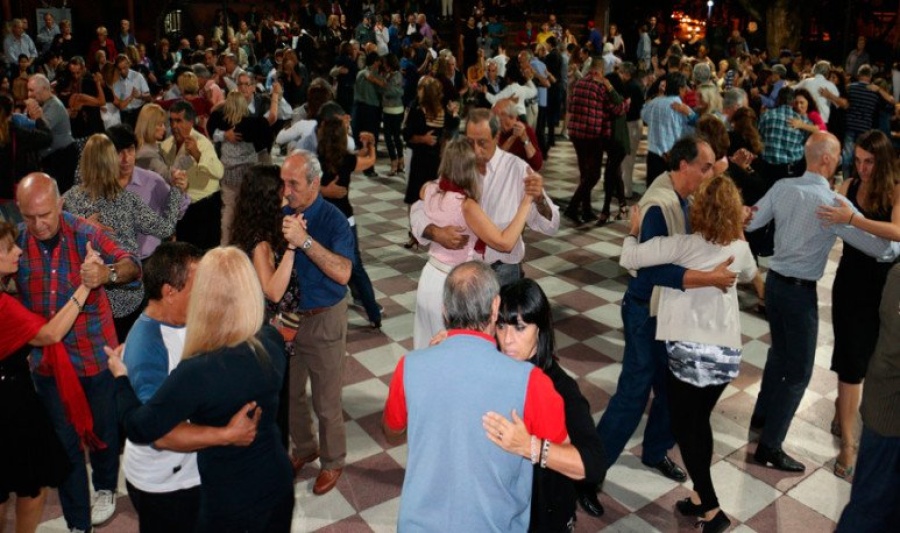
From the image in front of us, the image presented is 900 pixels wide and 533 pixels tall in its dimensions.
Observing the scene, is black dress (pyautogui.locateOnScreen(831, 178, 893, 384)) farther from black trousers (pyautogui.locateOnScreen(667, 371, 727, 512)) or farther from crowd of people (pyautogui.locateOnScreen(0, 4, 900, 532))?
black trousers (pyautogui.locateOnScreen(667, 371, 727, 512))

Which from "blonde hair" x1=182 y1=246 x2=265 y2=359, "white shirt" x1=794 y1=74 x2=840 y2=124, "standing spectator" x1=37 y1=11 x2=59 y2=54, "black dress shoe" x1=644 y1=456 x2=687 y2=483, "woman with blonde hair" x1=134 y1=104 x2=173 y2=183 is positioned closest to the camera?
"blonde hair" x1=182 y1=246 x2=265 y2=359

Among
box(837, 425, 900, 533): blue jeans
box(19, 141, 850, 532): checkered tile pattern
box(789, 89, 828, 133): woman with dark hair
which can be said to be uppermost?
box(789, 89, 828, 133): woman with dark hair

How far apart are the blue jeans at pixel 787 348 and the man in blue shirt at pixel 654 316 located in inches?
22.0

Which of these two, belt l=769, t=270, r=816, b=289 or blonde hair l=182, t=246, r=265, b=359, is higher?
blonde hair l=182, t=246, r=265, b=359

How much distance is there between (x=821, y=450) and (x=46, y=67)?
11.6 m

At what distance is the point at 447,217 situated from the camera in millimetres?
3680

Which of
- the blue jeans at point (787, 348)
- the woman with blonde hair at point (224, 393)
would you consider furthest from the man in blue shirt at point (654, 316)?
the woman with blonde hair at point (224, 393)

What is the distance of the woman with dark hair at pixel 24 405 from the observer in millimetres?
2801

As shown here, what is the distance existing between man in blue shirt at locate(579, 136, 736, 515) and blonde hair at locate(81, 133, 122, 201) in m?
2.58

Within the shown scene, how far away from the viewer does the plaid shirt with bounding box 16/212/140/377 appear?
320cm

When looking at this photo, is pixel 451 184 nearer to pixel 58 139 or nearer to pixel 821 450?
pixel 821 450

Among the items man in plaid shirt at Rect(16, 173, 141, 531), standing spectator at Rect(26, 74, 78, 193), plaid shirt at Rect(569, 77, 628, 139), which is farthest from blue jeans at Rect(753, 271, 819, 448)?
standing spectator at Rect(26, 74, 78, 193)

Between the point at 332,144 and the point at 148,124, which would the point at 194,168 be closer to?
the point at 148,124

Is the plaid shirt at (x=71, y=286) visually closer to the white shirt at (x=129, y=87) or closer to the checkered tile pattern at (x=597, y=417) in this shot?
the checkered tile pattern at (x=597, y=417)
